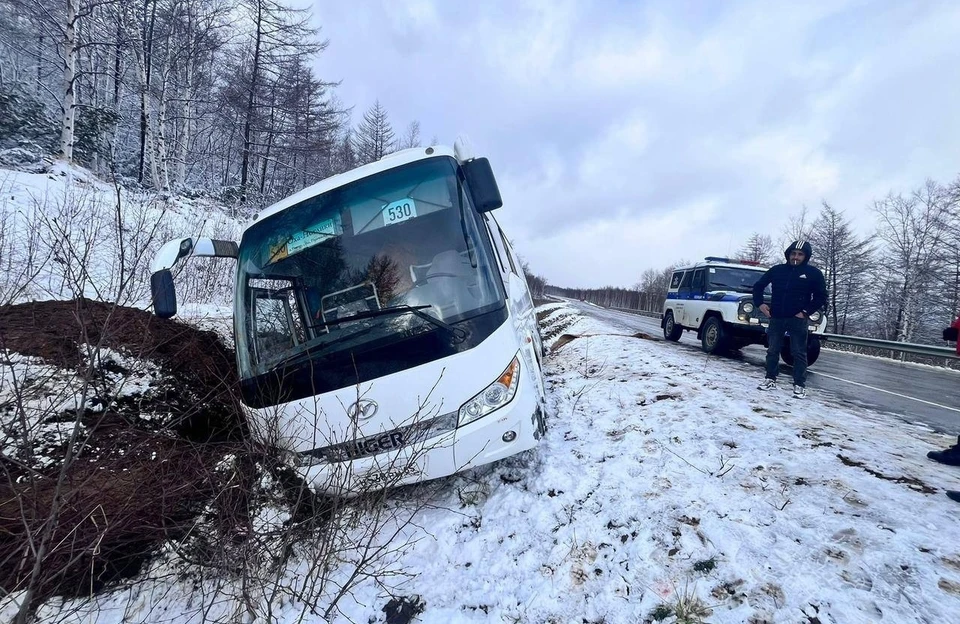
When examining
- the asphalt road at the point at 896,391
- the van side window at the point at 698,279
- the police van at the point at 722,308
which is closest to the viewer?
the asphalt road at the point at 896,391

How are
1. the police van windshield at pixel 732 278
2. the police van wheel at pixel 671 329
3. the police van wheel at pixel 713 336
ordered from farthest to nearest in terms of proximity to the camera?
the police van wheel at pixel 671 329 < the police van windshield at pixel 732 278 < the police van wheel at pixel 713 336

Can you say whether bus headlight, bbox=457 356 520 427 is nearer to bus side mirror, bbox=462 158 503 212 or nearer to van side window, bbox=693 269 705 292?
bus side mirror, bbox=462 158 503 212

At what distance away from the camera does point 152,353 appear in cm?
425

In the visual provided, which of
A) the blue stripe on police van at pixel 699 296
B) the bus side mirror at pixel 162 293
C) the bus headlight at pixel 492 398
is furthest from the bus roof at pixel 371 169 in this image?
the blue stripe on police van at pixel 699 296

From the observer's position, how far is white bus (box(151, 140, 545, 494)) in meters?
2.47

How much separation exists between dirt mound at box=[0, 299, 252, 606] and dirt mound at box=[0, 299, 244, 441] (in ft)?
0.05

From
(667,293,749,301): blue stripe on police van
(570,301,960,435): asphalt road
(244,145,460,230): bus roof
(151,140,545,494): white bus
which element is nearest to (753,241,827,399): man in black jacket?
(570,301,960,435): asphalt road

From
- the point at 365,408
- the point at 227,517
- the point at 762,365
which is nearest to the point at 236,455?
the point at 227,517

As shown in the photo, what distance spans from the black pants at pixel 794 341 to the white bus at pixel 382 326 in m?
4.53

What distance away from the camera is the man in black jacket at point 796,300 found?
5039 mm

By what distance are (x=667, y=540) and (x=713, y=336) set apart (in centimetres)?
790

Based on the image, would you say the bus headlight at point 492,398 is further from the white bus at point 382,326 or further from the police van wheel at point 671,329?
the police van wheel at point 671,329

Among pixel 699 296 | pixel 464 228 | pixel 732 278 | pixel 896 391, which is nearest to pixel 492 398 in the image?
pixel 464 228

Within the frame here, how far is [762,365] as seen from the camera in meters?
7.98
